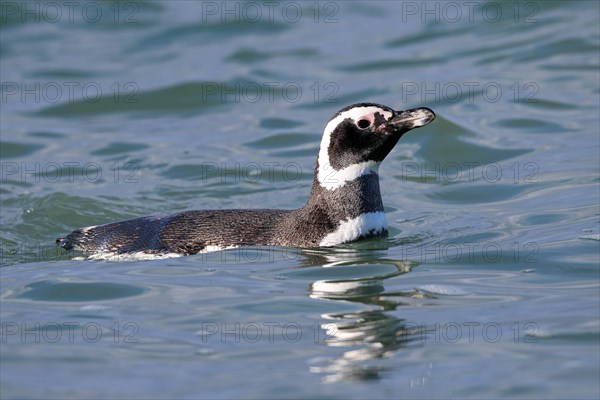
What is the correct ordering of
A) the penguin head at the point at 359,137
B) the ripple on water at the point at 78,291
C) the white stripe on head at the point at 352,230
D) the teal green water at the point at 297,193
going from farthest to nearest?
1. the white stripe on head at the point at 352,230
2. the penguin head at the point at 359,137
3. the ripple on water at the point at 78,291
4. the teal green water at the point at 297,193

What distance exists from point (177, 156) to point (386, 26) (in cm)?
802

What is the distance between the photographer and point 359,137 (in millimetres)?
11922

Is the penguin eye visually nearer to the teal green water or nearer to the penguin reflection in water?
the penguin reflection in water

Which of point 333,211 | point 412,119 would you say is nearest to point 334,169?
point 333,211

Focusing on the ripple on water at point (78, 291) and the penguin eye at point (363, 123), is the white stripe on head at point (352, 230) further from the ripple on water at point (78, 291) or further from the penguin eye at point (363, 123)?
the ripple on water at point (78, 291)

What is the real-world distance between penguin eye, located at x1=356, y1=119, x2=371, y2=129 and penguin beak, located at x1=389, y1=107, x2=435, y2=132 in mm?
222

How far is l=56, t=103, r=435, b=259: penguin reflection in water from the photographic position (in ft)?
39.0

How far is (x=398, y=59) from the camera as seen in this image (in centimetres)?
2259

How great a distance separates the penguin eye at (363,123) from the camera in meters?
11.9

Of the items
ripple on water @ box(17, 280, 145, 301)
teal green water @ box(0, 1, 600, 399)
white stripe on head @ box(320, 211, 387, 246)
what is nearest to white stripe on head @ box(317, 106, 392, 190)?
white stripe on head @ box(320, 211, 387, 246)

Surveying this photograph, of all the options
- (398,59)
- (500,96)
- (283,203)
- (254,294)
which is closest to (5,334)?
(254,294)

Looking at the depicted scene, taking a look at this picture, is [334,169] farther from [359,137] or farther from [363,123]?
[363,123]

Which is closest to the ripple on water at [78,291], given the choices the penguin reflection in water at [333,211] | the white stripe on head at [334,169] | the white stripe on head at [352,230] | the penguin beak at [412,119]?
the penguin reflection in water at [333,211]

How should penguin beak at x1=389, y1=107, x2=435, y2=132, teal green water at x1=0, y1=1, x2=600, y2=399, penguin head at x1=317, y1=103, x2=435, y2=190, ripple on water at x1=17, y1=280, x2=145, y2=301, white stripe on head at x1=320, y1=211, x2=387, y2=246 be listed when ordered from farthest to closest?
white stripe on head at x1=320, y1=211, x2=387, y2=246, penguin head at x1=317, y1=103, x2=435, y2=190, penguin beak at x1=389, y1=107, x2=435, y2=132, ripple on water at x1=17, y1=280, x2=145, y2=301, teal green water at x1=0, y1=1, x2=600, y2=399
